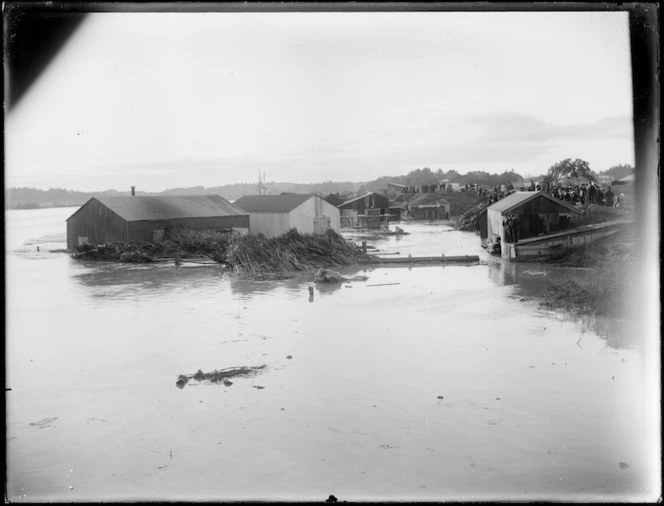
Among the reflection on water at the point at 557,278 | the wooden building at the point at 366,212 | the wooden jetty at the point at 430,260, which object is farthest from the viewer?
the wooden building at the point at 366,212

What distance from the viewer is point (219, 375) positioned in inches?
204

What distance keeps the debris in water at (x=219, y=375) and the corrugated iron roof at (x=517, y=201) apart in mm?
4448

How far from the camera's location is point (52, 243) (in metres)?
9.52

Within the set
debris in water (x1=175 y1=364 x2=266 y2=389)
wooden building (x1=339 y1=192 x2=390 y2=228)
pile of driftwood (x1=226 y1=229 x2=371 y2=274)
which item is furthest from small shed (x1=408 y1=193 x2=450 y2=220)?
debris in water (x1=175 y1=364 x2=266 y2=389)

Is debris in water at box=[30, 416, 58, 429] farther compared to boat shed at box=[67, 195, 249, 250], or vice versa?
boat shed at box=[67, 195, 249, 250]

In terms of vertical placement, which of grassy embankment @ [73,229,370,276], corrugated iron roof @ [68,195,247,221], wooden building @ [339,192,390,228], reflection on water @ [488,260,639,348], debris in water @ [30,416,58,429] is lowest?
debris in water @ [30,416,58,429]

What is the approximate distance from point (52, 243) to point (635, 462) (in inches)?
345

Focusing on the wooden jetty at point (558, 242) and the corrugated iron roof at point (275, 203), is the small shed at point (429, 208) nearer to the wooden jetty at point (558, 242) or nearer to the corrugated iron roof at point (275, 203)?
the corrugated iron roof at point (275, 203)

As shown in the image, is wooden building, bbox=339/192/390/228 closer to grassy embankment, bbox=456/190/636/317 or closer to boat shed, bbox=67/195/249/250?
boat shed, bbox=67/195/249/250

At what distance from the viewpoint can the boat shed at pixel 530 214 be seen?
779 cm

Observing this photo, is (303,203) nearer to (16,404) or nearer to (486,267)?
(486,267)

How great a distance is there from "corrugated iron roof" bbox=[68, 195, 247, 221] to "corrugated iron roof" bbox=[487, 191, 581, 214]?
4.40m

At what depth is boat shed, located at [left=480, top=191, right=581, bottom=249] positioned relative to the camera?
7789mm

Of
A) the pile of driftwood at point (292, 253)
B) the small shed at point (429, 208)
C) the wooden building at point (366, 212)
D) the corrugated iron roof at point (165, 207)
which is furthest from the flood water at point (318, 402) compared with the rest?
the wooden building at point (366, 212)
